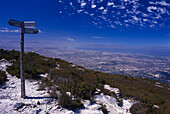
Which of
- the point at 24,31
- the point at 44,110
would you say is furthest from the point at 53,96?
the point at 24,31

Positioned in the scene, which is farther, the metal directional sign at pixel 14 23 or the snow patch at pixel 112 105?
the snow patch at pixel 112 105

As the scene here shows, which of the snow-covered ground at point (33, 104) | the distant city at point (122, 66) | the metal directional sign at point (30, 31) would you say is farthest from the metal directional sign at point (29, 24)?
the distant city at point (122, 66)

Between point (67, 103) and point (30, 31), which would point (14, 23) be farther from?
point (67, 103)

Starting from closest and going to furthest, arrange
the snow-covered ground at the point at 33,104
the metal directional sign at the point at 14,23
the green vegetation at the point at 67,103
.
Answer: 1. the metal directional sign at the point at 14,23
2. the snow-covered ground at the point at 33,104
3. the green vegetation at the point at 67,103

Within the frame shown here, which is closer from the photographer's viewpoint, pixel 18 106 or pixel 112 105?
pixel 18 106

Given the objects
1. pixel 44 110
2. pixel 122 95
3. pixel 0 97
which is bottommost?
pixel 122 95

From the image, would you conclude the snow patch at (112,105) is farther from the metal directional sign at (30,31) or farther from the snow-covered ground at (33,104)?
the metal directional sign at (30,31)

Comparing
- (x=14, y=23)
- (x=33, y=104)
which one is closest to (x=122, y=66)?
(x=33, y=104)

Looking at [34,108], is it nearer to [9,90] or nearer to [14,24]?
[9,90]

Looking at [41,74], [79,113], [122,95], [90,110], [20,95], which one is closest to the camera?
[79,113]

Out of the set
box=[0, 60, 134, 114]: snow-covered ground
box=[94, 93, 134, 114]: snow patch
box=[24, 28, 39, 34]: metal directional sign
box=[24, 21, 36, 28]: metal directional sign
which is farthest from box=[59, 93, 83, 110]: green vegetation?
box=[24, 21, 36, 28]: metal directional sign

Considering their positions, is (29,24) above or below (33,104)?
above
